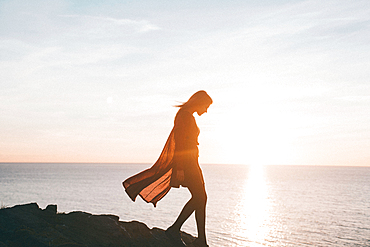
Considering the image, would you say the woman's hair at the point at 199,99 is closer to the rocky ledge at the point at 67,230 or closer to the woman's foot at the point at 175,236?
the woman's foot at the point at 175,236

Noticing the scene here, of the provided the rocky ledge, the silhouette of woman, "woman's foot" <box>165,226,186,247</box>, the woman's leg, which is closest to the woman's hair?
the silhouette of woman

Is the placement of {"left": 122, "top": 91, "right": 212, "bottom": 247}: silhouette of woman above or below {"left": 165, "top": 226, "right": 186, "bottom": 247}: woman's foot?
above

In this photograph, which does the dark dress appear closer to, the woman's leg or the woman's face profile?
the woman's leg

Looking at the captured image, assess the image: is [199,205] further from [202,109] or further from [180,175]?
[202,109]

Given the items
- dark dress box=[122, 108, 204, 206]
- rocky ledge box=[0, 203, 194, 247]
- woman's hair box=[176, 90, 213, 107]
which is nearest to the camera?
rocky ledge box=[0, 203, 194, 247]

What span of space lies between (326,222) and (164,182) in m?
44.1

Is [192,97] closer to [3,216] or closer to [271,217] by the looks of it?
[3,216]

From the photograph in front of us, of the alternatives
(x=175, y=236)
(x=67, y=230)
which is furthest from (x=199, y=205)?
(x=67, y=230)

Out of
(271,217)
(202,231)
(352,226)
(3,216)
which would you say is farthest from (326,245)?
(3,216)

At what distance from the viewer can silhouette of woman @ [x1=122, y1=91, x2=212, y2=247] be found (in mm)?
6684

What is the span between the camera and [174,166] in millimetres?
6875

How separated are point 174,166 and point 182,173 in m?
0.24

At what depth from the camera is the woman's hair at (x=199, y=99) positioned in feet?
22.9

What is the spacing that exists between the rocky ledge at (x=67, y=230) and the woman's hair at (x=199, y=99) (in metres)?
2.76
